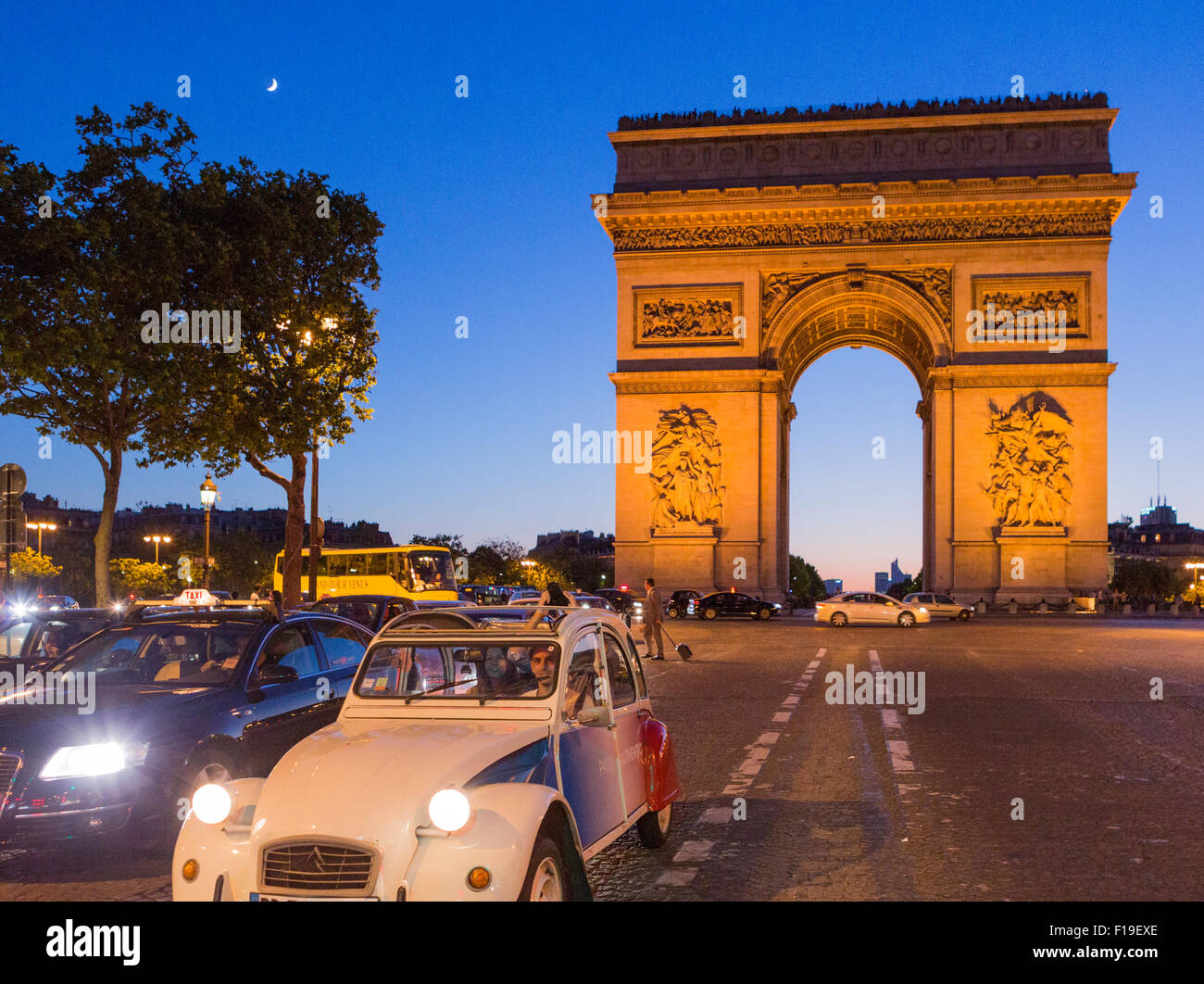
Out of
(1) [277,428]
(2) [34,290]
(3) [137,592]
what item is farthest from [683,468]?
(2) [34,290]

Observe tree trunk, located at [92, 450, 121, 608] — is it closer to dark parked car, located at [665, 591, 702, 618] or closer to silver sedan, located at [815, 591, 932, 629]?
silver sedan, located at [815, 591, 932, 629]

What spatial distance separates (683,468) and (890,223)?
12854 mm

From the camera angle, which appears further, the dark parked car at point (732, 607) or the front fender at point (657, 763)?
the dark parked car at point (732, 607)

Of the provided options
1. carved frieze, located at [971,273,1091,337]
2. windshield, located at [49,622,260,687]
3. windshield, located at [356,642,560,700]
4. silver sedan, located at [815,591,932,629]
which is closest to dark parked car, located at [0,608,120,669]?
windshield, located at [49,622,260,687]

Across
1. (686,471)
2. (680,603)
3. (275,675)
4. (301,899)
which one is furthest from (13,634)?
(686,471)

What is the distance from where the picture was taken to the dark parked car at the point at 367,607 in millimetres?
18953

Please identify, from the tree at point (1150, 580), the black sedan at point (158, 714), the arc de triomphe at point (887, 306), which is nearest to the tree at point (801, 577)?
the tree at point (1150, 580)

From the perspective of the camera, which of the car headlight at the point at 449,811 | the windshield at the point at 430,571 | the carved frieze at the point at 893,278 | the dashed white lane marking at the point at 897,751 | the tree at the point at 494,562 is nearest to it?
the car headlight at the point at 449,811

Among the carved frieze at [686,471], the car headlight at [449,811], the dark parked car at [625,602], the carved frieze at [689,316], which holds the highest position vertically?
the carved frieze at [689,316]

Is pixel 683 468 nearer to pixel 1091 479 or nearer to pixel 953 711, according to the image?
pixel 1091 479

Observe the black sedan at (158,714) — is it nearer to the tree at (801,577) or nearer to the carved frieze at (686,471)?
the carved frieze at (686,471)

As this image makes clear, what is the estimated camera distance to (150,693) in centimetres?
732

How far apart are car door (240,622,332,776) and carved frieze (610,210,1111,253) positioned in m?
42.2

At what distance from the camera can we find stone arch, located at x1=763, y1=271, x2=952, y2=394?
157 ft
